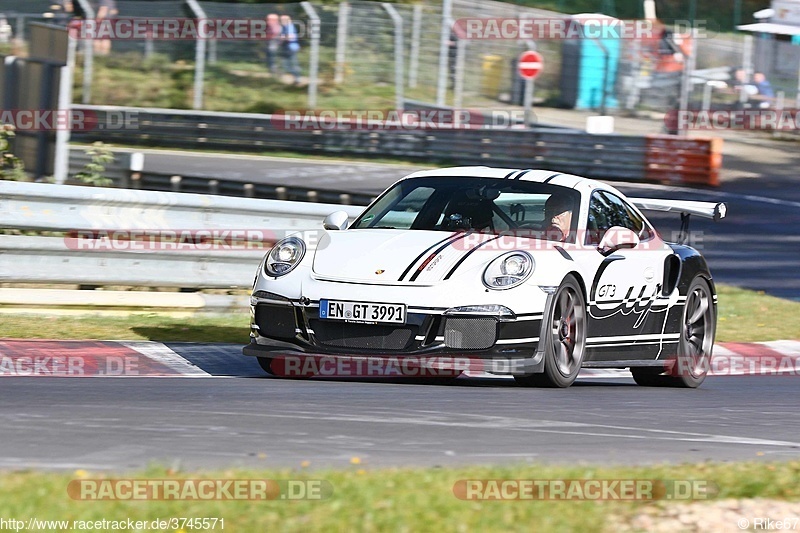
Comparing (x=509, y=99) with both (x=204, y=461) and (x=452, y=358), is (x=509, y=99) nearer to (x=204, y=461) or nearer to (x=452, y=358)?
(x=452, y=358)

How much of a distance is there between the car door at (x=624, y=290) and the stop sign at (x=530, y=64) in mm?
15691

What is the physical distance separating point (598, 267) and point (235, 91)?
61.2ft

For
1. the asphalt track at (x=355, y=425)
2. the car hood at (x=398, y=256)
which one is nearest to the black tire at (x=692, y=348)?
the asphalt track at (x=355, y=425)

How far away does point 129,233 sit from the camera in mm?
9500

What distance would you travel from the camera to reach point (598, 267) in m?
7.49

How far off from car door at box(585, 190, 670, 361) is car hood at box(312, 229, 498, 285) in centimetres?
76

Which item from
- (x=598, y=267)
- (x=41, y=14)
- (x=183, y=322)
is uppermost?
(x=41, y=14)

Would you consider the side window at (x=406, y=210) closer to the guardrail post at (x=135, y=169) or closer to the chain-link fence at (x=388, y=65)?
the guardrail post at (x=135, y=169)

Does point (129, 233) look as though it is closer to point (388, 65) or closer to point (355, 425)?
point (355, 425)

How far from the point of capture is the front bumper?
21.9ft

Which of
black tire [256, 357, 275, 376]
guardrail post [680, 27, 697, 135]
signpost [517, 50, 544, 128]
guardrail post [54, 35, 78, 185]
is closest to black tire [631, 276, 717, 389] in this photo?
black tire [256, 357, 275, 376]

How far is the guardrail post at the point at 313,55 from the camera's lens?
24391 millimetres

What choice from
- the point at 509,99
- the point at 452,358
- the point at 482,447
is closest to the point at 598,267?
the point at 452,358

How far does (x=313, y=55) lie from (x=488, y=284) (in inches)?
733
